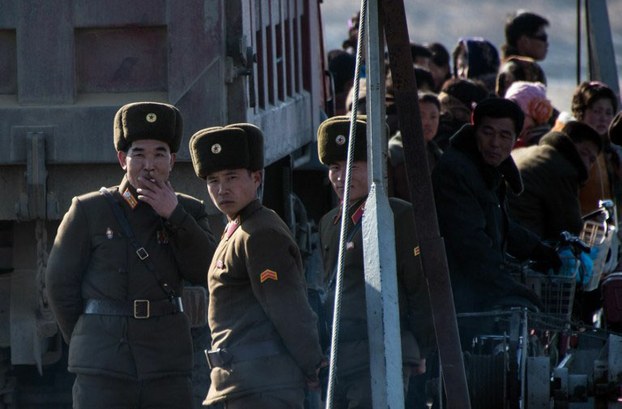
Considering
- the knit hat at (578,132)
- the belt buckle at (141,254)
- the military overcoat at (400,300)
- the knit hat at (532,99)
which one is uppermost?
the knit hat at (532,99)

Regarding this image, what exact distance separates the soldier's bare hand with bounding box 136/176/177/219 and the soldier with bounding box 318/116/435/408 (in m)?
0.70

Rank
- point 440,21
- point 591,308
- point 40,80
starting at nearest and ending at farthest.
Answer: point 40,80, point 591,308, point 440,21

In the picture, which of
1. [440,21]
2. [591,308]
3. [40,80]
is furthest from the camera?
[440,21]

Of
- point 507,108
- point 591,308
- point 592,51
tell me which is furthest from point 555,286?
point 592,51

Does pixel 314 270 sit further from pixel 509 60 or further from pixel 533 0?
pixel 533 0

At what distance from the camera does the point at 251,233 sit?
5.75 m

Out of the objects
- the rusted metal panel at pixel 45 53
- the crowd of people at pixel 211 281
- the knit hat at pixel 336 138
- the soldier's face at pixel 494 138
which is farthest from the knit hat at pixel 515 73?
the knit hat at pixel 336 138

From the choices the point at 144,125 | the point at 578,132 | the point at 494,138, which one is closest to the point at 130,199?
the point at 144,125

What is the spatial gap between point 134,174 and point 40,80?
1310mm

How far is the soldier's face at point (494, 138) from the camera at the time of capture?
764 cm

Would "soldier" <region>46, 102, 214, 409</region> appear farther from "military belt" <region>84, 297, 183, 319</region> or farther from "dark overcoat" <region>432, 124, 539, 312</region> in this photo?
"dark overcoat" <region>432, 124, 539, 312</region>

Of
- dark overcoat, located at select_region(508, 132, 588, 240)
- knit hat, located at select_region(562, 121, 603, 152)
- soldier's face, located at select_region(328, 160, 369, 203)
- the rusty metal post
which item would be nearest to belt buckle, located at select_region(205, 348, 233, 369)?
the rusty metal post

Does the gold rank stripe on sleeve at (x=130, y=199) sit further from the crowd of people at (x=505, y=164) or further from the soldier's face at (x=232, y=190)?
the crowd of people at (x=505, y=164)

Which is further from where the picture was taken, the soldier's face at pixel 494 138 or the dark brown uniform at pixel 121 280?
the soldier's face at pixel 494 138
